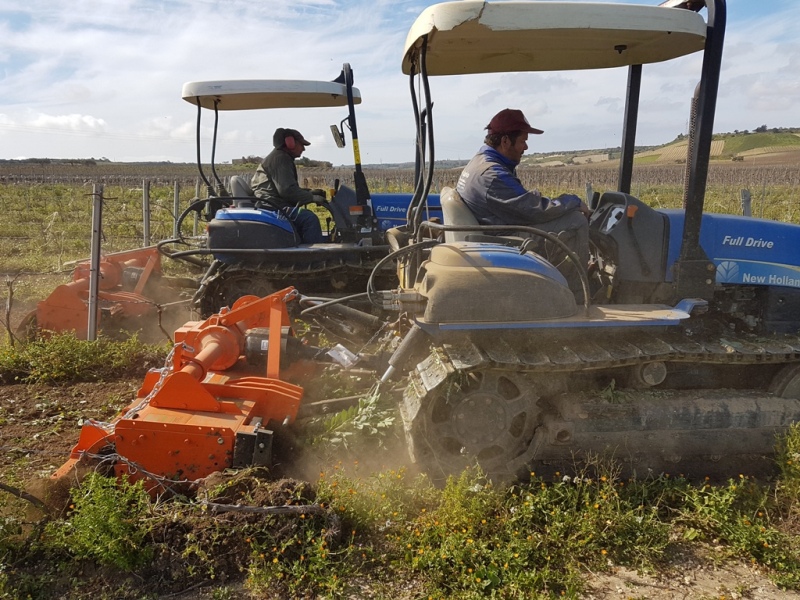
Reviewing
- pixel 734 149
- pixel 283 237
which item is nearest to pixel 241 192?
pixel 283 237

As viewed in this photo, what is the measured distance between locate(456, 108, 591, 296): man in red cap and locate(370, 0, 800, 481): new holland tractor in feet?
0.47

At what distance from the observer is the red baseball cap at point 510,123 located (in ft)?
14.9

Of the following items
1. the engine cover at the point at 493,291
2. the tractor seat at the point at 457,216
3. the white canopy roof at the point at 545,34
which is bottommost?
the engine cover at the point at 493,291

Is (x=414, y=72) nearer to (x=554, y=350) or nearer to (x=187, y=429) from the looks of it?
(x=554, y=350)

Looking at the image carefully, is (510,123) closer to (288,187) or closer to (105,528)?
(105,528)

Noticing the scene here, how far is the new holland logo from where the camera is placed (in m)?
4.32

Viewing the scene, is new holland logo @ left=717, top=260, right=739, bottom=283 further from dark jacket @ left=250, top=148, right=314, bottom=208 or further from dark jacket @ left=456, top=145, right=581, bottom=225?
dark jacket @ left=250, top=148, right=314, bottom=208

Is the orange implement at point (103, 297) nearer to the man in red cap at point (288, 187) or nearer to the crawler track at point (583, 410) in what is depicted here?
the man in red cap at point (288, 187)

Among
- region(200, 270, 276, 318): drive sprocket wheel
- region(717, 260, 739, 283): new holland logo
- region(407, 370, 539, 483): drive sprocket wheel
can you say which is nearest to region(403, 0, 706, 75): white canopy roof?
region(717, 260, 739, 283): new holland logo

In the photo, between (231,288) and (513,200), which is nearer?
(513,200)

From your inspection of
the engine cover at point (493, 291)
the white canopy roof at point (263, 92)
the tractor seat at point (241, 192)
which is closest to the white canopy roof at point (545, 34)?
the engine cover at point (493, 291)

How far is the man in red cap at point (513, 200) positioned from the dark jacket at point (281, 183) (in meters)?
4.14

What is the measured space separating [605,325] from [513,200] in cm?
110

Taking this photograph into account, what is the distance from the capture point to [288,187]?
8242 mm
